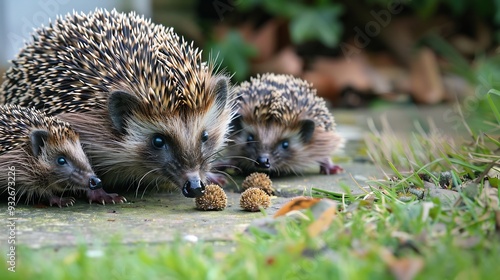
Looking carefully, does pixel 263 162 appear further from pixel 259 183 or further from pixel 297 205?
pixel 297 205

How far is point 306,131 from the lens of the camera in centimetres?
541

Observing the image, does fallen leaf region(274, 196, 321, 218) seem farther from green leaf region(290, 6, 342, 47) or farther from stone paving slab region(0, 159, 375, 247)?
green leaf region(290, 6, 342, 47)

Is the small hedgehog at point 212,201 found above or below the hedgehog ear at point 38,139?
below

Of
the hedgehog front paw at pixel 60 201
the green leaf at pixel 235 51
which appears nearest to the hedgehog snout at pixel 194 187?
the hedgehog front paw at pixel 60 201

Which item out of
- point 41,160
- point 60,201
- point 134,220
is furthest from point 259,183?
point 41,160

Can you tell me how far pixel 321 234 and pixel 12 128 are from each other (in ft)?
7.04


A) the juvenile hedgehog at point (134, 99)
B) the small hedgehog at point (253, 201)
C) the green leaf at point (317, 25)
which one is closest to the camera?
the small hedgehog at point (253, 201)

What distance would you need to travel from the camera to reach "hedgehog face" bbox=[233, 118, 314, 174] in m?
5.12

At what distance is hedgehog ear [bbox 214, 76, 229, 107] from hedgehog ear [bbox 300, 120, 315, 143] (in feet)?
3.16

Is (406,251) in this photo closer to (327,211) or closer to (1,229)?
(327,211)

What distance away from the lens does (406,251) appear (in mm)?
2703

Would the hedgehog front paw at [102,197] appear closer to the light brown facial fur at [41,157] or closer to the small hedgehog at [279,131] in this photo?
the light brown facial fur at [41,157]

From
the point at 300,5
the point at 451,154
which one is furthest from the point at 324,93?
the point at 451,154

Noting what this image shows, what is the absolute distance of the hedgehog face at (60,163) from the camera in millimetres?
4129
